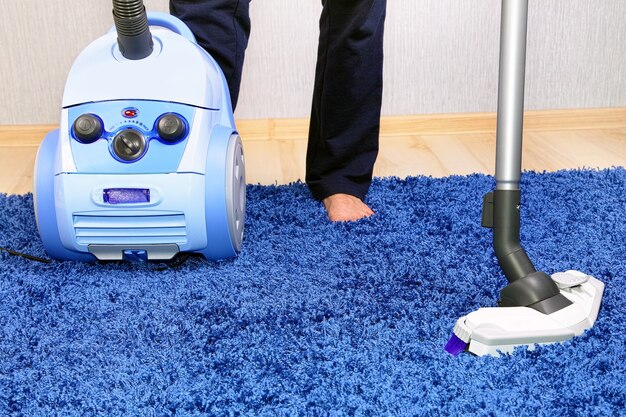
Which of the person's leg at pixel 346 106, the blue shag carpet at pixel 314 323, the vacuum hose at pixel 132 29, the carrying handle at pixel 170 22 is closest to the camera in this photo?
the blue shag carpet at pixel 314 323

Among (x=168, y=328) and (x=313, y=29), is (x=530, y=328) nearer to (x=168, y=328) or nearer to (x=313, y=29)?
(x=168, y=328)

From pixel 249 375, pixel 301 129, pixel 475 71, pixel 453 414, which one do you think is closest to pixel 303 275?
pixel 249 375

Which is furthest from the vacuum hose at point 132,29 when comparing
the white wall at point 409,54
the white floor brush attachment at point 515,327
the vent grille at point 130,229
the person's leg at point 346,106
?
the white wall at point 409,54

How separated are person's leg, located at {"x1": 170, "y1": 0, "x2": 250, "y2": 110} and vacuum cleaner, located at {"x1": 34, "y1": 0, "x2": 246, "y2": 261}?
0.15 meters

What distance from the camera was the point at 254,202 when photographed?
4.75ft

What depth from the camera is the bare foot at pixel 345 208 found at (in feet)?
4.46

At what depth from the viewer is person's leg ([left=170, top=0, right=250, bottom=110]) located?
129 cm

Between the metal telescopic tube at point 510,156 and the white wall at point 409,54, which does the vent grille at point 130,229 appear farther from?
the white wall at point 409,54

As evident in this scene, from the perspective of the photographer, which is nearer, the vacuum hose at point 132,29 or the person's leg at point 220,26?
the vacuum hose at point 132,29

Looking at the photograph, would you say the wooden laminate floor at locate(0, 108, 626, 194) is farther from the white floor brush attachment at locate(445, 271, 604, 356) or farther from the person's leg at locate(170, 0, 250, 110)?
the white floor brush attachment at locate(445, 271, 604, 356)

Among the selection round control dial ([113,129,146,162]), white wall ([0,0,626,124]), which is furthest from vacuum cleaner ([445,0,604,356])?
white wall ([0,0,626,124])

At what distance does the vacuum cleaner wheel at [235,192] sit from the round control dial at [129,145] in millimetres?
126

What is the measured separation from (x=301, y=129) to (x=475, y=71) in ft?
1.49

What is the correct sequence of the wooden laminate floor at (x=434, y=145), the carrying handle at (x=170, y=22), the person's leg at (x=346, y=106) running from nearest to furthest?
the carrying handle at (x=170, y=22) < the person's leg at (x=346, y=106) < the wooden laminate floor at (x=434, y=145)
